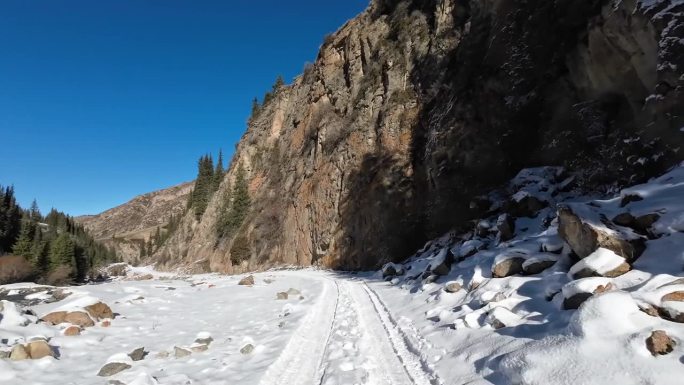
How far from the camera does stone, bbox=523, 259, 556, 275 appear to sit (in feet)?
33.8

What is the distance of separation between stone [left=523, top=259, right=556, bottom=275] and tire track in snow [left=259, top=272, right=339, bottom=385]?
5.65 metres

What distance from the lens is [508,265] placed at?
11156mm

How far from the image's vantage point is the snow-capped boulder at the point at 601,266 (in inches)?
308

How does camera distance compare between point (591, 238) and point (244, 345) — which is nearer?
point (591, 238)

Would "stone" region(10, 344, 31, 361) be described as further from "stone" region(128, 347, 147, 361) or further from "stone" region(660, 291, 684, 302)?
"stone" region(660, 291, 684, 302)

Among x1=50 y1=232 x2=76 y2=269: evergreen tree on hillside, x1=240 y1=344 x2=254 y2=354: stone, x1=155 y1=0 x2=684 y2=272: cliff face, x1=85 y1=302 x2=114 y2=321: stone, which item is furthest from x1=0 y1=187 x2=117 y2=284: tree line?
x1=240 y1=344 x2=254 y2=354: stone

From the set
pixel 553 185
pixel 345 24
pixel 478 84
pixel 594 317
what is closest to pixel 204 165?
pixel 345 24

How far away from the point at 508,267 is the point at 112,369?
33.1 ft

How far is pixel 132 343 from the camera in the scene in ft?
35.3

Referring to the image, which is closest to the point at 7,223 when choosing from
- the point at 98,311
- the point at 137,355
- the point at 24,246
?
the point at 24,246

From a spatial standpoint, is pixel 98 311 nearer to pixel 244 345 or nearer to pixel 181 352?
pixel 181 352

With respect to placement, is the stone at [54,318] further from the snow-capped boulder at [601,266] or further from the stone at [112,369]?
the snow-capped boulder at [601,266]

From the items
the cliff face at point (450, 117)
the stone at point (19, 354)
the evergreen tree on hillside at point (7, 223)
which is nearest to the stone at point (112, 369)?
the stone at point (19, 354)

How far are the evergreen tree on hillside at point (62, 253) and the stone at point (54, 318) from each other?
180 ft
